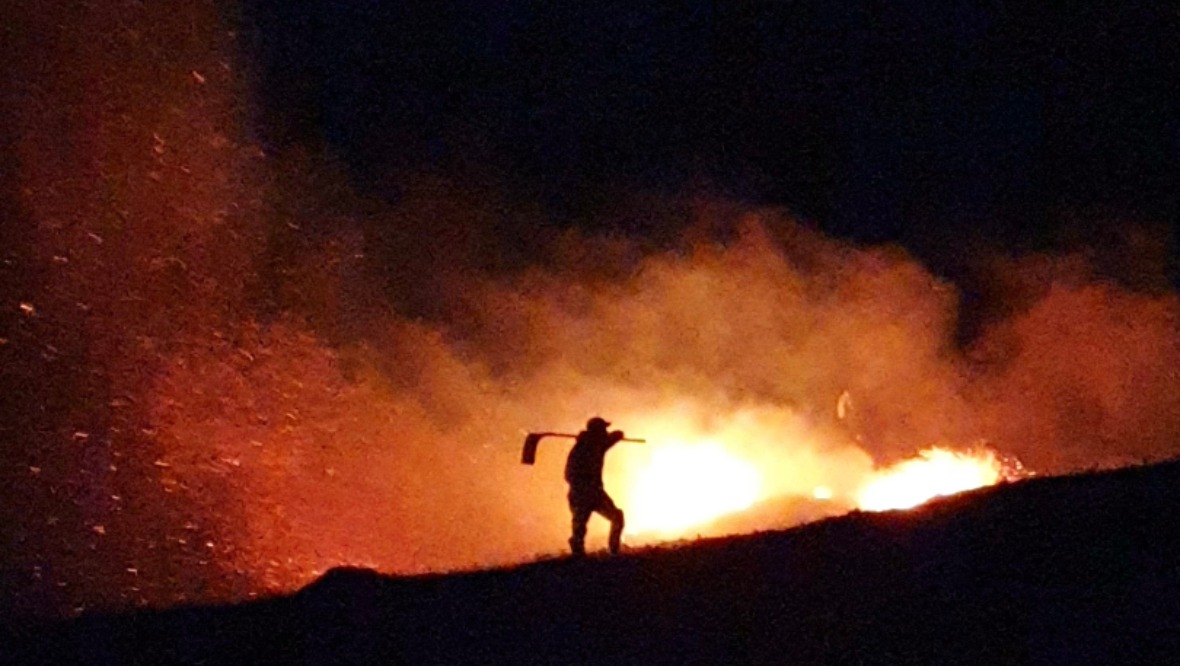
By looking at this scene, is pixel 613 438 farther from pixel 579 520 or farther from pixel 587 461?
pixel 579 520

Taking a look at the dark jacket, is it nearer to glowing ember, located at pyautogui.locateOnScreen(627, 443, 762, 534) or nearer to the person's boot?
the person's boot

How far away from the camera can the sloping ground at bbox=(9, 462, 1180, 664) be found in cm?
991

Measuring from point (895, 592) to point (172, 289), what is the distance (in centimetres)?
1698

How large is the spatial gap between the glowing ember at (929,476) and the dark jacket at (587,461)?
597 inches

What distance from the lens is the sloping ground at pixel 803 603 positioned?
991cm

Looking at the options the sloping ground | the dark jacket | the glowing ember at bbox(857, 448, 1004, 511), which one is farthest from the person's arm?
the glowing ember at bbox(857, 448, 1004, 511)

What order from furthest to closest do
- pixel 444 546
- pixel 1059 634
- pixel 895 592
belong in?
pixel 444 546 < pixel 895 592 < pixel 1059 634

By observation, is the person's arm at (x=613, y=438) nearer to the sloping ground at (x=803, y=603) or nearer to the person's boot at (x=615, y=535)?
the person's boot at (x=615, y=535)

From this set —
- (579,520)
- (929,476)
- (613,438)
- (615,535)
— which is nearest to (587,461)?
(613,438)

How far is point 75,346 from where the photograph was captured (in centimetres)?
2194

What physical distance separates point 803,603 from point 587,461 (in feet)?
14.9

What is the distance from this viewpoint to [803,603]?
11164 mm

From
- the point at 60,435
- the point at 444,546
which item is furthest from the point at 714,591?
the point at 444,546

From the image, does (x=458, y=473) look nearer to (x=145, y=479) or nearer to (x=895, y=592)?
(x=145, y=479)
